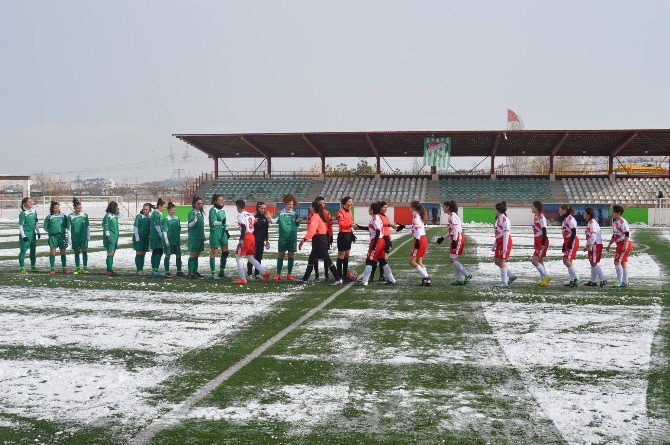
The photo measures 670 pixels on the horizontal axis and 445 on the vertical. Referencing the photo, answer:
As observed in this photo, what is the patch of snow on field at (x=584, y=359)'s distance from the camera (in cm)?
525

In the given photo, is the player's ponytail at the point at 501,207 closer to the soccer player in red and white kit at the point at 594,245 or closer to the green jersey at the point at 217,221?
the soccer player in red and white kit at the point at 594,245

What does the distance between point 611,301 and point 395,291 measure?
4.08m

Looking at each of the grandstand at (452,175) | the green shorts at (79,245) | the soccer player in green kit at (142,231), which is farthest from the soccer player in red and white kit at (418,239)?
the grandstand at (452,175)

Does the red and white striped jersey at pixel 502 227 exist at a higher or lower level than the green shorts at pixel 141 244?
higher

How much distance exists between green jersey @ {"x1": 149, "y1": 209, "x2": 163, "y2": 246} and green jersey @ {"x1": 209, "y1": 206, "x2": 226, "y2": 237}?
1.39 meters

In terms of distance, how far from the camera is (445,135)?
56219 millimetres

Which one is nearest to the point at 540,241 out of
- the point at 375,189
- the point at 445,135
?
the point at 445,135

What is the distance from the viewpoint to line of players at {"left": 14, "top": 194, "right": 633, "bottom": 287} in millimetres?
13641

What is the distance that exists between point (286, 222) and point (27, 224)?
21.5ft

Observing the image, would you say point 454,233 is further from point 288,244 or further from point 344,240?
point 288,244

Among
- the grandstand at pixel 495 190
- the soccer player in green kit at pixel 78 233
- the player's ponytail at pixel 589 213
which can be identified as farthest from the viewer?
the grandstand at pixel 495 190

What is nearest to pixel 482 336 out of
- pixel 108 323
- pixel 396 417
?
pixel 396 417

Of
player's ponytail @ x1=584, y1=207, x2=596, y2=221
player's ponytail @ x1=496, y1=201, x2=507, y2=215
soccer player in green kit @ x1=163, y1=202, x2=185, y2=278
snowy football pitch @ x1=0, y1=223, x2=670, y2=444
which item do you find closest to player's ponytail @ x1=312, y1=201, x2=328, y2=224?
snowy football pitch @ x1=0, y1=223, x2=670, y2=444

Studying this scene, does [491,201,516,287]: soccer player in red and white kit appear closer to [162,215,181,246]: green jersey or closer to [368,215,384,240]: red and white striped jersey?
[368,215,384,240]: red and white striped jersey
